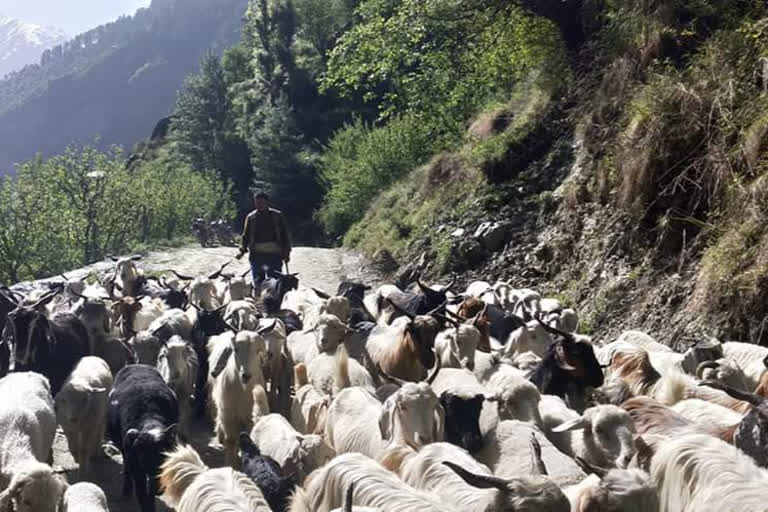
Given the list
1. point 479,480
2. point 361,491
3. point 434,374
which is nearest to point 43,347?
point 434,374

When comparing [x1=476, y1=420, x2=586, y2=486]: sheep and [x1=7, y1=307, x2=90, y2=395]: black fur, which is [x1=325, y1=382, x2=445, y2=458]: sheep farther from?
[x1=7, y1=307, x2=90, y2=395]: black fur

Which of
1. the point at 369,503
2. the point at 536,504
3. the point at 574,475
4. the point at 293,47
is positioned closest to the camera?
the point at 536,504

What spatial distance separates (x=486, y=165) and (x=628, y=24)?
13.4 feet

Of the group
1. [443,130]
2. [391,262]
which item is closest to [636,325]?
[391,262]

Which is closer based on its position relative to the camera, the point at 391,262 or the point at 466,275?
the point at 466,275

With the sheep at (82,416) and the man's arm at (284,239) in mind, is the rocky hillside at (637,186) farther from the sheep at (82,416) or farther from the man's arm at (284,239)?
the sheep at (82,416)

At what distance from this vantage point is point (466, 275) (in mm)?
15383

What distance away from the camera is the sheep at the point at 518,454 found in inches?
209

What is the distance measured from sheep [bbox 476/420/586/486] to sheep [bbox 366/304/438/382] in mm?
2015

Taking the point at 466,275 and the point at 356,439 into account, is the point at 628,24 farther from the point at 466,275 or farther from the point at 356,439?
the point at 356,439

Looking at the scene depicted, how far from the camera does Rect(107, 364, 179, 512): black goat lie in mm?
6105

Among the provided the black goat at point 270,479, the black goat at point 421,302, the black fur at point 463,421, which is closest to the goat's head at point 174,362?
the black goat at point 270,479

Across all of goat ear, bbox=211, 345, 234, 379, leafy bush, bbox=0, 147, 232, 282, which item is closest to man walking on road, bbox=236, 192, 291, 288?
goat ear, bbox=211, 345, 234, 379

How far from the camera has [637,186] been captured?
11234 mm
